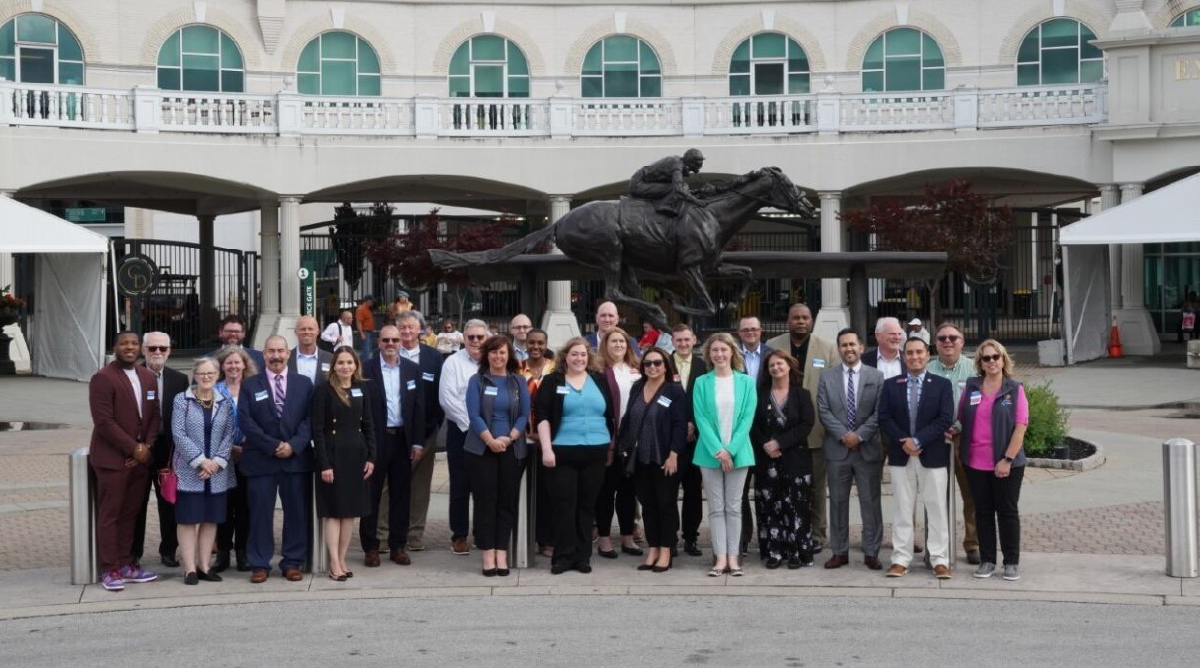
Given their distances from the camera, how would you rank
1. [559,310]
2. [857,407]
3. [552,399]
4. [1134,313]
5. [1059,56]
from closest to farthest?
[552,399] < [857,407] < [1134,313] < [559,310] < [1059,56]

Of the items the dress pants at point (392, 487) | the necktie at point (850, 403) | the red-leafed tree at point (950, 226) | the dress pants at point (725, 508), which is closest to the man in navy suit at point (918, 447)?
the necktie at point (850, 403)

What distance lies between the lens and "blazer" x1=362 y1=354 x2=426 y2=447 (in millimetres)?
11508

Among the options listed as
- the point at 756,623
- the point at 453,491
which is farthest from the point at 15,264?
the point at 756,623

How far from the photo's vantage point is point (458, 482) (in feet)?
38.4

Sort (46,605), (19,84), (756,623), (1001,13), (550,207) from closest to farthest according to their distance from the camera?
(756,623) < (46,605) < (19,84) < (550,207) < (1001,13)

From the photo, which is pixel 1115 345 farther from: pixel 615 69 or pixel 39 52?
pixel 39 52

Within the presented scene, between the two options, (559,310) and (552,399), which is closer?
(552,399)

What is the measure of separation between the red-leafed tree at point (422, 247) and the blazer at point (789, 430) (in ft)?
81.0

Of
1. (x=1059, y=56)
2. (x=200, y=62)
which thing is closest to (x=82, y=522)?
(x=200, y=62)

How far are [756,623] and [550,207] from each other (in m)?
24.0

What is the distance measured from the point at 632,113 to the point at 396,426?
21.4 metres

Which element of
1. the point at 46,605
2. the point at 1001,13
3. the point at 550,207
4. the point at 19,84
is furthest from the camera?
the point at 1001,13

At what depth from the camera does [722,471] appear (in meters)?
10.9

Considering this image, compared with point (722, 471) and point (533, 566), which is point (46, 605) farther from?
point (722, 471)
